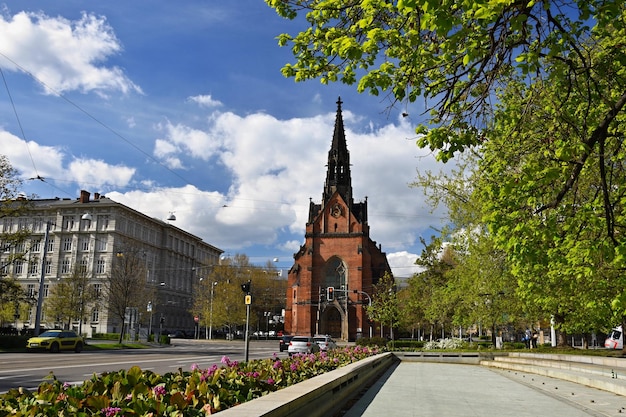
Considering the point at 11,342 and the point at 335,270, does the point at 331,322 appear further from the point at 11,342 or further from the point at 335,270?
the point at 11,342

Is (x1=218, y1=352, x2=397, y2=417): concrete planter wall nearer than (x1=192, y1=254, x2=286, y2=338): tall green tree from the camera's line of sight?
Yes

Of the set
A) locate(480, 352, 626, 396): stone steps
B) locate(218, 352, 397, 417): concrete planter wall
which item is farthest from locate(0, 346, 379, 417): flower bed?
locate(480, 352, 626, 396): stone steps

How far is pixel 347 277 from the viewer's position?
78.9 m

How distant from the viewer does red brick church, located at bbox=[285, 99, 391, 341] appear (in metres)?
77.1

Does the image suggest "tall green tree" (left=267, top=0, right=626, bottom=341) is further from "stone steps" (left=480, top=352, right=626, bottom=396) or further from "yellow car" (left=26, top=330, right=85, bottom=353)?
"yellow car" (left=26, top=330, right=85, bottom=353)

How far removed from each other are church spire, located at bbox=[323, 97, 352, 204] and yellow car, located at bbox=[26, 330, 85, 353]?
5364cm

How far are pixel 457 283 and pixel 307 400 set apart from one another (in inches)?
1110

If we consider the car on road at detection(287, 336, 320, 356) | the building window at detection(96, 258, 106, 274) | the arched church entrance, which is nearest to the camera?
the car on road at detection(287, 336, 320, 356)

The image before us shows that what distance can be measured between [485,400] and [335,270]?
69821 millimetres

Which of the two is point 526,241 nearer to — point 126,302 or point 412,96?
point 412,96

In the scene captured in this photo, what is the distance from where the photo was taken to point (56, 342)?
1283 inches

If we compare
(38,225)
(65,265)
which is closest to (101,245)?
(65,265)

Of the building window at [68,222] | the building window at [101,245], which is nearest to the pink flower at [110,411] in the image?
the building window at [101,245]

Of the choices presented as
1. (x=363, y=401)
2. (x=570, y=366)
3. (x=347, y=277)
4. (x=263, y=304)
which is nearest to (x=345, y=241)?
(x=347, y=277)
